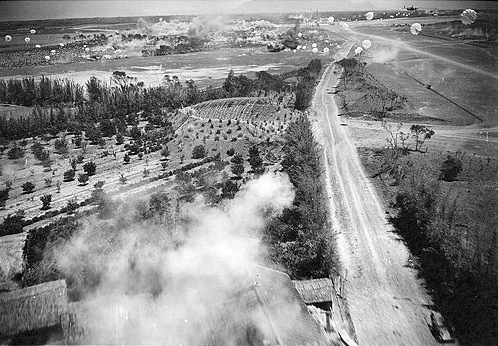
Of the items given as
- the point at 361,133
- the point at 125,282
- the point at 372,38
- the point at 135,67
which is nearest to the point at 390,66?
the point at 372,38

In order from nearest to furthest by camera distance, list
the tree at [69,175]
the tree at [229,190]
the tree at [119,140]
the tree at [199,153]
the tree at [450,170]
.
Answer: the tree at [229,190] < the tree at [450,170] < the tree at [69,175] < the tree at [199,153] < the tree at [119,140]

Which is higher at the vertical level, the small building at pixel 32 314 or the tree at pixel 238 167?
the small building at pixel 32 314

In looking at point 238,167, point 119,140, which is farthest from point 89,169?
point 238,167

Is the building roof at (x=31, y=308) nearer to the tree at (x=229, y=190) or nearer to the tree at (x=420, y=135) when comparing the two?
the tree at (x=229, y=190)

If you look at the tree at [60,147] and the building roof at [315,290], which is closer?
the building roof at [315,290]

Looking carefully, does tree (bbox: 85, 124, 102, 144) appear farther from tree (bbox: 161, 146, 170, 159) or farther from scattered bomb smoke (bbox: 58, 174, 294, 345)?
scattered bomb smoke (bbox: 58, 174, 294, 345)

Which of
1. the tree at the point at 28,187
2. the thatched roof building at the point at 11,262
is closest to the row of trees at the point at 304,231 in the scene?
the thatched roof building at the point at 11,262

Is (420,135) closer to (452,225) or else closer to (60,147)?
(452,225)
